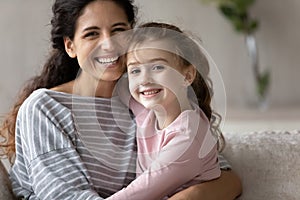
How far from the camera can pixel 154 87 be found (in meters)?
1.10

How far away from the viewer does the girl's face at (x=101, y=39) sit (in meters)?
1.15

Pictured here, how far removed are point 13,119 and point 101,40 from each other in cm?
28

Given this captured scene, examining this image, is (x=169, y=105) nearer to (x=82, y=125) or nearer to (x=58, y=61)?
(x=82, y=125)

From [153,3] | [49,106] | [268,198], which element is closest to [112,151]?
[49,106]

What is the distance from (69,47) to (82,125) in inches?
5.6

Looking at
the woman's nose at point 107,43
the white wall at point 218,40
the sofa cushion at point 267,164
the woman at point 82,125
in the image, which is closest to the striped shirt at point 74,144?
the woman at point 82,125

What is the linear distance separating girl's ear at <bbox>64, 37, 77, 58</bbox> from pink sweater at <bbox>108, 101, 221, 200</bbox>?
0.20m

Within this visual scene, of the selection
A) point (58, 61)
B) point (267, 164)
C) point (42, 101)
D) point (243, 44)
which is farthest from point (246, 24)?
point (42, 101)

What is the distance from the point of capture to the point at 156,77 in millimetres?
1090

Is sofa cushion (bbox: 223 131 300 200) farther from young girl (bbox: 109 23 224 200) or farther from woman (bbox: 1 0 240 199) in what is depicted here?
young girl (bbox: 109 23 224 200)

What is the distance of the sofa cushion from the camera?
1.36 metres

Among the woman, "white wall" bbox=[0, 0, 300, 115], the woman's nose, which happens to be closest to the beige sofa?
the woman

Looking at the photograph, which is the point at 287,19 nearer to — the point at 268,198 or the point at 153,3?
the point at 153,3

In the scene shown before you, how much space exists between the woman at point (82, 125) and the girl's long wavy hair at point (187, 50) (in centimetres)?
6
